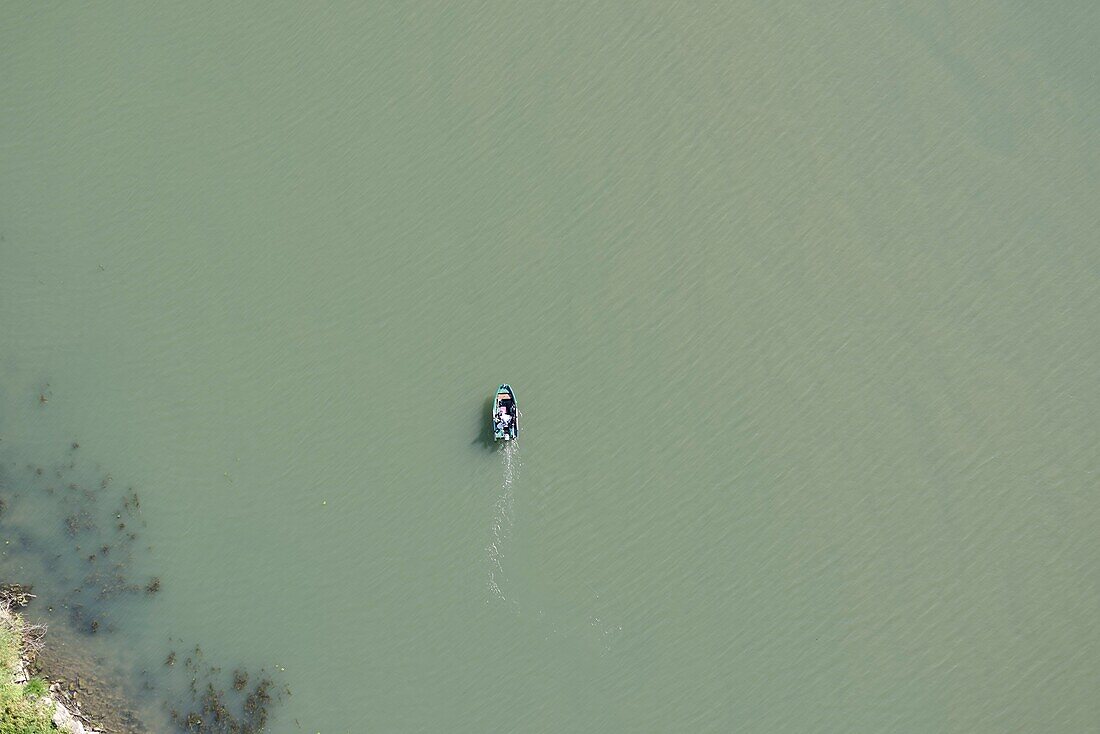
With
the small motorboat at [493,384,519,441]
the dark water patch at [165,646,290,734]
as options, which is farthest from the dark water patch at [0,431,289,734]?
the small motorboat at [493,384,519,441]

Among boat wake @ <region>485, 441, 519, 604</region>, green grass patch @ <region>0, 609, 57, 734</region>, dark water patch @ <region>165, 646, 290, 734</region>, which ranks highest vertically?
boat wake @ <region>485, 441, 519, 604</region>

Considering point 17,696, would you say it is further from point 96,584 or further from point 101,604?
point 96,584

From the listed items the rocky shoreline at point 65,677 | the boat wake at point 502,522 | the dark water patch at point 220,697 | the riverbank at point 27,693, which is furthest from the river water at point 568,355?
the riverbank at point 27,693

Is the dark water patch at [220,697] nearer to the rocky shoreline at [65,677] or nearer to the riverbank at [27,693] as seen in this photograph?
the rocky shoreline at [65,677]

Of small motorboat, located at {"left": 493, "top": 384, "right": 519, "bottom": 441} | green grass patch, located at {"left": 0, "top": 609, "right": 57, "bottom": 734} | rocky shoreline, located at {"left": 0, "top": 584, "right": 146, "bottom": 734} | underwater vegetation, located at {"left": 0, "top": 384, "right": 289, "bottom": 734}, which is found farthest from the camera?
small motorboat, located at {"left": 493, "top": 384, "right": 519, "bottom": 441}

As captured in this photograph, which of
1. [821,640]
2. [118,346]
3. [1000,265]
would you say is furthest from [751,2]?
[118,346]

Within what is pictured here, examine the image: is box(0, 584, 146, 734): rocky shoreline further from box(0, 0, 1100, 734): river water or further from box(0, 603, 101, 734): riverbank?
box(0, 0, 1100, 734): river water

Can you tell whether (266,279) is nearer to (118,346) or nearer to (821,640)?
(118,346)
